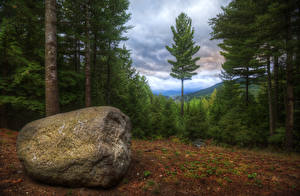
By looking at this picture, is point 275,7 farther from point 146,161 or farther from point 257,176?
point 146,161

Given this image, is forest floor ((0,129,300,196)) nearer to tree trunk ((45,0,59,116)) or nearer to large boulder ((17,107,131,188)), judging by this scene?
large boulder ((17,107,131,188))

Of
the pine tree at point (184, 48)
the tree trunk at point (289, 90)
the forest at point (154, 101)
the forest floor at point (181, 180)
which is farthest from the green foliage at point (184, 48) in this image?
the forest floor at point (181, 180)

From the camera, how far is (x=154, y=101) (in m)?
12.2

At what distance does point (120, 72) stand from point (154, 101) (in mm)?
4671

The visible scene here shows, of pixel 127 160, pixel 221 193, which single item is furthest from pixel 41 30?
pixel 221 193

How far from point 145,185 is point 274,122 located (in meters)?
13.0

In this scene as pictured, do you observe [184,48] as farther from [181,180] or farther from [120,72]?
[181,180]

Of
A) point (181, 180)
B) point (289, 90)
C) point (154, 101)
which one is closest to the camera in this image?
point (181, 180)

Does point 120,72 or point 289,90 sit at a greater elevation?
point 120,72

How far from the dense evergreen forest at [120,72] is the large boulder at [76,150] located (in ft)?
10.0

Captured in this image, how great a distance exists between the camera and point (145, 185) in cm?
309

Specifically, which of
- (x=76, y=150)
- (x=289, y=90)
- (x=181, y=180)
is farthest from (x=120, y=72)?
(x=289, y=90)

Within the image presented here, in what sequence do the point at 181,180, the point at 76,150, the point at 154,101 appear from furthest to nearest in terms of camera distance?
the point at 154,101
the point at 181,180
the point at 76,150

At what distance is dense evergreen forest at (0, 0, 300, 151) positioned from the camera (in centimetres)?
621
